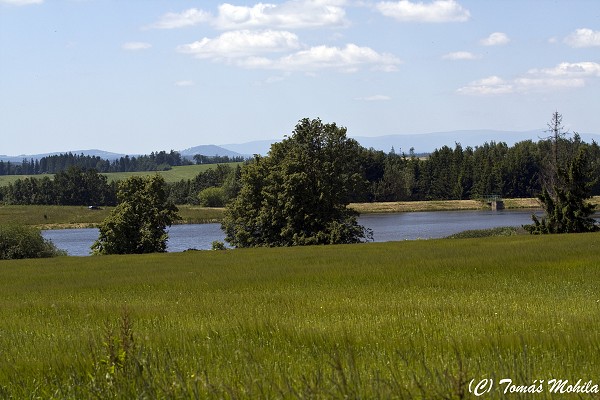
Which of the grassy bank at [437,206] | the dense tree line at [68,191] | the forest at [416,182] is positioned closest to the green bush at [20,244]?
the grassy bank at [437,206]

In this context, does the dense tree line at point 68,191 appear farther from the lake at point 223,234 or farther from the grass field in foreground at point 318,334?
the grass field in foreground at point 318,334

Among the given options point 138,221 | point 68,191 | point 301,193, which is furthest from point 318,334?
point 68,191

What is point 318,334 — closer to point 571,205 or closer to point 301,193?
point 571,205

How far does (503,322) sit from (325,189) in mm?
54111

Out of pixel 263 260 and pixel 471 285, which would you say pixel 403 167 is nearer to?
pixel 263 260

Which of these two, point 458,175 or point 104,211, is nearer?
point 104,211

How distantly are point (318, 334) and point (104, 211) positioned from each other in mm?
150830

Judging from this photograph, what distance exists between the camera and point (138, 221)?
68.5 meters

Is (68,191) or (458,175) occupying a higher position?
(458,175)

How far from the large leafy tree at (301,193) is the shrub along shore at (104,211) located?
64213 millimetres

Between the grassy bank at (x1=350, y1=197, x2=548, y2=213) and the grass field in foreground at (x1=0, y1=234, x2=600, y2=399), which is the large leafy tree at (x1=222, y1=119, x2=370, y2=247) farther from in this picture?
the grassy bank at (x1=350, y1=197, x2=548, y2=213)

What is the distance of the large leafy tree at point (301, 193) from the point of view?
6525 centimetres

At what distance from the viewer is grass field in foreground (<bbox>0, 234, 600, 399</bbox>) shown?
7773 millimetres

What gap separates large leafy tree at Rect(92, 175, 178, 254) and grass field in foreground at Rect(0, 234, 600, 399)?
40.6 m
